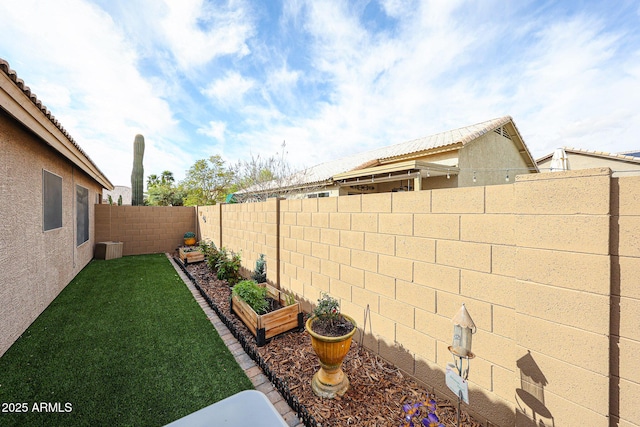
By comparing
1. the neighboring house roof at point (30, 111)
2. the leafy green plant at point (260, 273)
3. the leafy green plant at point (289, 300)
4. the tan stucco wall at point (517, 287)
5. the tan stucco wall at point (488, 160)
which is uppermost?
the tan stucco wall at point (488, 160)

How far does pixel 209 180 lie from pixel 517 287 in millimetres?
22636

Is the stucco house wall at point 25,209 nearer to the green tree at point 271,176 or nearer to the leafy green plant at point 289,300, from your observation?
the leafy green plant at point 289,300

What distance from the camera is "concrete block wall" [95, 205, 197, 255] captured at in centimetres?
895

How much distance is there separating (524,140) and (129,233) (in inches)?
723

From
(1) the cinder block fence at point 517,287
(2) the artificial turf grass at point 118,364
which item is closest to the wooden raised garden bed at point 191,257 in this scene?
(2) the artificial turf grass at point 118,364

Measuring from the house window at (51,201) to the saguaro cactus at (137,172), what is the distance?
7.74 meters

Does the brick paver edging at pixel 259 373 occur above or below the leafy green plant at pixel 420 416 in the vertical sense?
below

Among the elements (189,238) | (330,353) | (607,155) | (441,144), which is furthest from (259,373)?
(607,155)

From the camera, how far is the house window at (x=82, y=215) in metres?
6.46

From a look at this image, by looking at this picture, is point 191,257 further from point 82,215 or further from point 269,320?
point 269,320

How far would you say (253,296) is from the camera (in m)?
3.66

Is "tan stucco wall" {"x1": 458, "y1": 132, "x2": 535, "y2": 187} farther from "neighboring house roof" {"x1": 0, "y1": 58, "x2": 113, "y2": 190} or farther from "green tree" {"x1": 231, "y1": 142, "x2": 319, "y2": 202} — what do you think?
"neighboring house roof" {"x1": 0, "y1": 58, "x2": 113, "y2": 190}

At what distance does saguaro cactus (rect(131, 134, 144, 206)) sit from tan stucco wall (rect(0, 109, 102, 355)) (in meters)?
7.65

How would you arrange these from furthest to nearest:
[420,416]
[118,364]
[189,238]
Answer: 1. [189,238]
2. [118,364]
3. [420,416]
